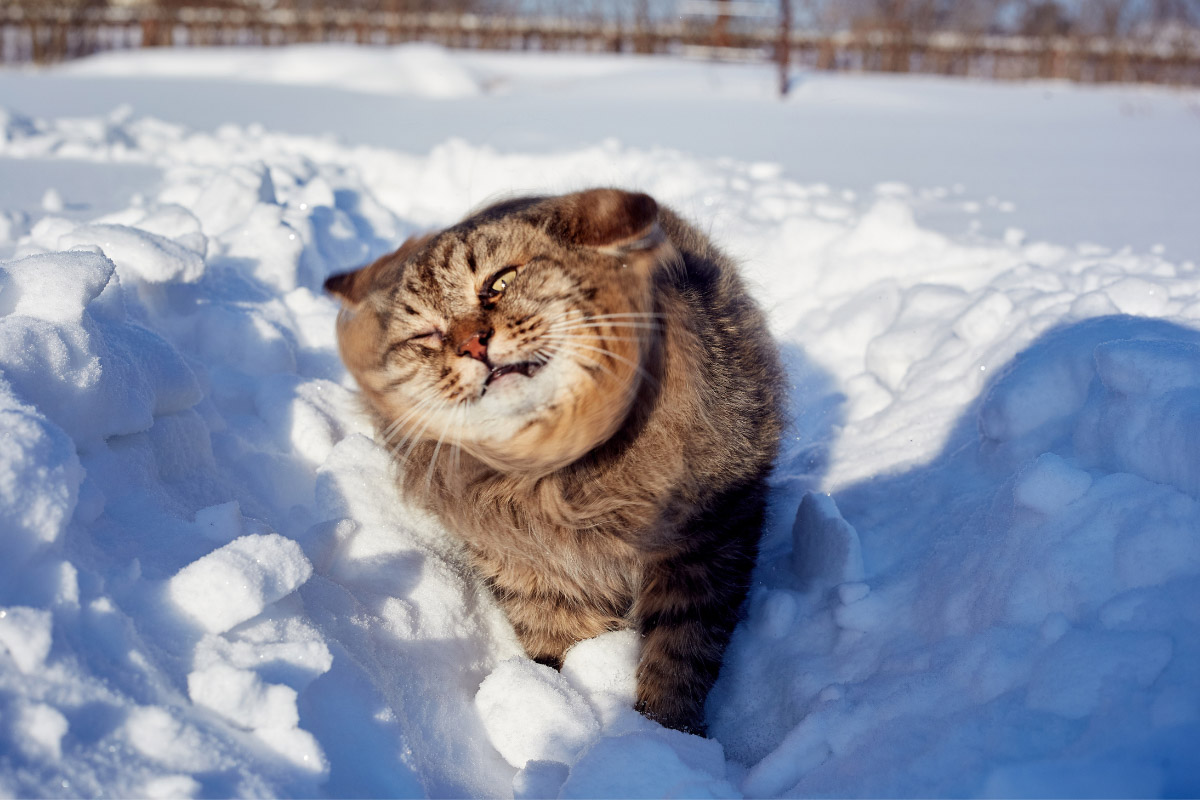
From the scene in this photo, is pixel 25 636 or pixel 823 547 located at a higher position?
pixel 25 636

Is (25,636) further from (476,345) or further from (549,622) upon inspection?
(549,622)

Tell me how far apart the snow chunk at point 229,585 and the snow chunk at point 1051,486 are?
129 cm

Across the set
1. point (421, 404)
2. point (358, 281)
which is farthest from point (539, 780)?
point (358, 281)

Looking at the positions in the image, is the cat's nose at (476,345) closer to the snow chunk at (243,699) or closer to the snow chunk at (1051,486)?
the snow chunk at (243,699)

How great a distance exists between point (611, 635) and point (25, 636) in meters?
1.21

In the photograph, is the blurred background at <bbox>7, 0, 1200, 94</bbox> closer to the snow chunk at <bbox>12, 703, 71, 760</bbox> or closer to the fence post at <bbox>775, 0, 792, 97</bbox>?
the fence post at <bbox>775, 0, 792, 97</bbox>

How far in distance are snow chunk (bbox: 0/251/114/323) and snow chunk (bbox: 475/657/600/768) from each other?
3.48 ft

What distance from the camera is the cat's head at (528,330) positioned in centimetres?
144

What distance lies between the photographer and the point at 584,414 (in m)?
1.45

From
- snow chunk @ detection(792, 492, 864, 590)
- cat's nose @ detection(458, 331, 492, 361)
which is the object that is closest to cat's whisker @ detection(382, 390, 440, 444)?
cat's nose @ detection(458, 331, 492, 361)

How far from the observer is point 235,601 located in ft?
4.43

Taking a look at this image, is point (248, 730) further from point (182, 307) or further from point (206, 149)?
point (206, 149)

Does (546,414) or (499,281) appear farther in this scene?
(499,281)

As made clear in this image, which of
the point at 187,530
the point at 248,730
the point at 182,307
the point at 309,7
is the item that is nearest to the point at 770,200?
the point at 182,307
